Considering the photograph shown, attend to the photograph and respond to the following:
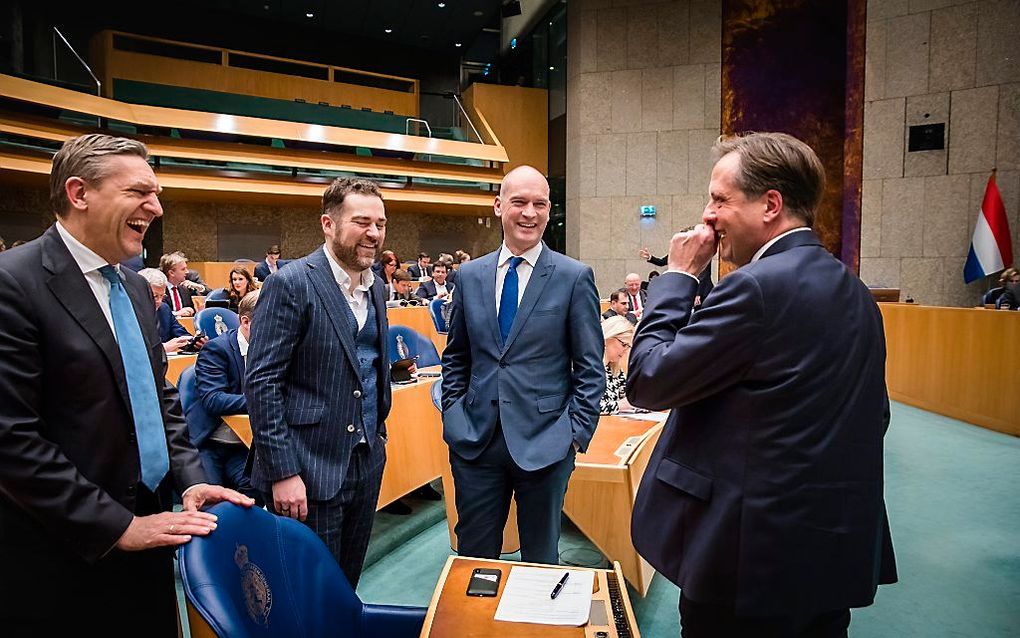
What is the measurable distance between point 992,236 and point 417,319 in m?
7.64

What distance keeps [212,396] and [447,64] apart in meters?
18.3

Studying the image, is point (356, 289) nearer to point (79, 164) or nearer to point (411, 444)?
point (79, 164)

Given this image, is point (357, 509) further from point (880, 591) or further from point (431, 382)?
point (880, 591)

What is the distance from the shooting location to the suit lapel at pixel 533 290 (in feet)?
6.48

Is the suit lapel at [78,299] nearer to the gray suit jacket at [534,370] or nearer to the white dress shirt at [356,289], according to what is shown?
the white dress shirt at [356,289]

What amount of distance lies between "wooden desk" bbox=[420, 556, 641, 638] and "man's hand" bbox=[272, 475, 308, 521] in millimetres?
538

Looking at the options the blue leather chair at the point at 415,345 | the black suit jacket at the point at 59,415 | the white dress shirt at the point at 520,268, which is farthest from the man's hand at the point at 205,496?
the blue leather chair at the point at 415,345

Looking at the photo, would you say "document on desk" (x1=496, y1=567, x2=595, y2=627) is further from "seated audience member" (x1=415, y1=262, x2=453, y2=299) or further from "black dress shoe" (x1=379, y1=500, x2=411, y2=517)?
"seated audience member" (x1=415, y1=262, x2=453, y2=299)

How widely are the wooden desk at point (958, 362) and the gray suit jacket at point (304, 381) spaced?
19.5 ft

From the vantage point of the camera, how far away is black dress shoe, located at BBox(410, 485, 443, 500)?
4.08 meters

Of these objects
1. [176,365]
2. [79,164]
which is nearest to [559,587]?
[79,164]

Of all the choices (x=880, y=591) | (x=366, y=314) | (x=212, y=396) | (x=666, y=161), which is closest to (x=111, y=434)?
(x=366, y=314)

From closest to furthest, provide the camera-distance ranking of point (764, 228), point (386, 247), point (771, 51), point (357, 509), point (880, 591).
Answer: point (764, 228) < point (357, 509) < point (880, 591) < point (771, 51) < point (386, 247)

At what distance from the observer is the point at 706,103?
499 inches
